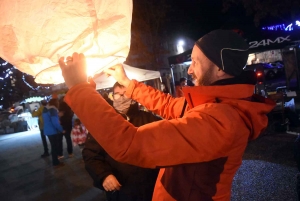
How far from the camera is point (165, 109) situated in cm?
206

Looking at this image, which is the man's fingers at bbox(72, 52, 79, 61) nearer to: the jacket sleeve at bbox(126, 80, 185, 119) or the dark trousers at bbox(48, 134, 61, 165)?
the jacket sleeve at bbox(126, 80, 185, 119)

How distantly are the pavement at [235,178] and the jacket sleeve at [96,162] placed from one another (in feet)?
8.43

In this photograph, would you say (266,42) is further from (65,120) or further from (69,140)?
(69,140)

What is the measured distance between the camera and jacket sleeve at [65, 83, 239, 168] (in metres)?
1.00

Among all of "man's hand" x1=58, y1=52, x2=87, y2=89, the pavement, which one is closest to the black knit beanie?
"man's hand" x1=58, y1=52, x2=87, y2=89

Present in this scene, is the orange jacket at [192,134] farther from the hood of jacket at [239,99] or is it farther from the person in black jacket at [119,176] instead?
the person in black jacket at [119,176]

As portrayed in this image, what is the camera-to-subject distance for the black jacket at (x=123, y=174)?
96.3 inches

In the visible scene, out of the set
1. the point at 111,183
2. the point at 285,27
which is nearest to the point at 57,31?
the point at 111,183

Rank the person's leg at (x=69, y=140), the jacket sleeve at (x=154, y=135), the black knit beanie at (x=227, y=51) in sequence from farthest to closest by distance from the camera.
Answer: the person's leg at (x=69, y=140) < the black knit beanie at (x=227, y=51) < the jacket sleeve at (x=154, y=135)

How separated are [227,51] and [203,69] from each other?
16 cm

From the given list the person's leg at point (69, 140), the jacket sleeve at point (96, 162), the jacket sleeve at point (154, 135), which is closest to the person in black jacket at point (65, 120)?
the person's leg at point (69, 140)

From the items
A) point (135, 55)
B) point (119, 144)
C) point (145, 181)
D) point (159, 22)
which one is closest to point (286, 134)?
point (145, 181)

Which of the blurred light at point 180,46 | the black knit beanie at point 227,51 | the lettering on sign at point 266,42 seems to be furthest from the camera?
the blurred light at point 180,46

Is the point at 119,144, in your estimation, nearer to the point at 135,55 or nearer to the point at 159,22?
the point at 159,22
